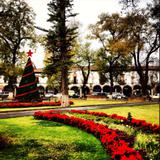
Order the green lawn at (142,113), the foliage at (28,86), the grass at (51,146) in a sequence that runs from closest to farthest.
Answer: the grass at (51,146) < the green lawn at (142,113) < the foliage at (28,86)

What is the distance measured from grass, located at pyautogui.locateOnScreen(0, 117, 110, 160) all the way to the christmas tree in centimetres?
1885

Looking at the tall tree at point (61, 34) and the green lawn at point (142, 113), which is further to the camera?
the tall tree at point (61, 34)

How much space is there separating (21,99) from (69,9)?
12.8 metres

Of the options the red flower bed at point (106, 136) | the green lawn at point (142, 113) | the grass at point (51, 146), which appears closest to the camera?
the red flower bed at point (106, 136)

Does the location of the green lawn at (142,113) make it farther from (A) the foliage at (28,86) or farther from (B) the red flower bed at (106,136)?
(A) the foliage at (28,86)

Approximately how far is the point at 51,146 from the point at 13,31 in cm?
3261

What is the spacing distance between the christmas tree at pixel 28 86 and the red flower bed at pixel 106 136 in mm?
13888

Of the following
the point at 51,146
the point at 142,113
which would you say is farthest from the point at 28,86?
the point at 51,146

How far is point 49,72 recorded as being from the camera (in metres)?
34.1

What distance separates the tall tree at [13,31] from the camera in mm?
36344

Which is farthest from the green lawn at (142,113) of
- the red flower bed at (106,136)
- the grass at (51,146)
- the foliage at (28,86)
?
the foliage at (28,86)

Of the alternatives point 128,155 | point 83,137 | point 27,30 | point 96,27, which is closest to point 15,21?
point 27,30

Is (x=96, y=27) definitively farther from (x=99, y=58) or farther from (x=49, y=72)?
(x=49, y=72)

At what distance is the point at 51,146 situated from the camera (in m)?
9.77
